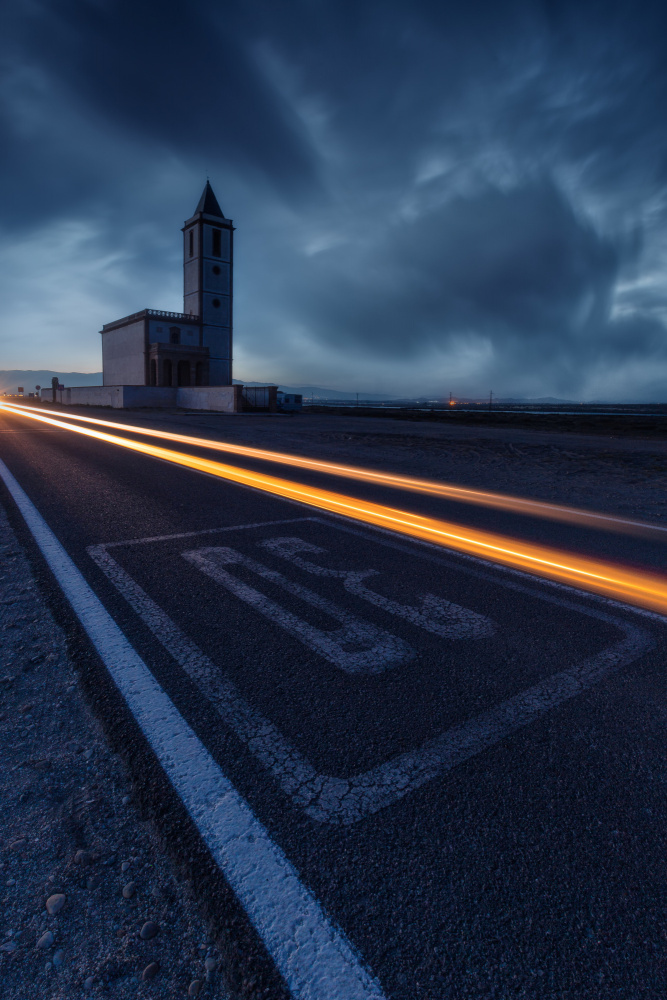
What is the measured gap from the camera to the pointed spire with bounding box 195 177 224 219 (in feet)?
195

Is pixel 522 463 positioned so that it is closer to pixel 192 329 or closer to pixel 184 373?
pixel 184 373

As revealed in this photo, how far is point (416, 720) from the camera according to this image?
2291 mm

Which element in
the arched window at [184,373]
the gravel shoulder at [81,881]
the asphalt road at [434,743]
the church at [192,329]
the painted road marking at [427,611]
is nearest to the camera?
the gravel shoulder at [81,881]

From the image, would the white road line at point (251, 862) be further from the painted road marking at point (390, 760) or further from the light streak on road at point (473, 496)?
the light streak on road at point (473, 496)

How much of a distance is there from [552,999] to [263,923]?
748 millimetres

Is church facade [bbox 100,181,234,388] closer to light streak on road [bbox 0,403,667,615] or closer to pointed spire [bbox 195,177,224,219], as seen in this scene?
pointed spire [bbox 195,177,224,219]

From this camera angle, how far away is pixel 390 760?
2025mm

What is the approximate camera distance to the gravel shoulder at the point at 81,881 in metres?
1.26

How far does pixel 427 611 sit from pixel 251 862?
2151 mm

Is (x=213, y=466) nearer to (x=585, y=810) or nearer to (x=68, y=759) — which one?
(x=68, y=759)

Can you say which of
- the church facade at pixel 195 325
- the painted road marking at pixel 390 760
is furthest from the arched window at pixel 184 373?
the painted road marking at pixel 390 760

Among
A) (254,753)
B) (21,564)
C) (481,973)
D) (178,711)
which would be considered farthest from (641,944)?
(21,564)

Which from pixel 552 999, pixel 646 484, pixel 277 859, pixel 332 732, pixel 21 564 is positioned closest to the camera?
pixel 552 999

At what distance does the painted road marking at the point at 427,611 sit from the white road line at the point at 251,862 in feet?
5.39
